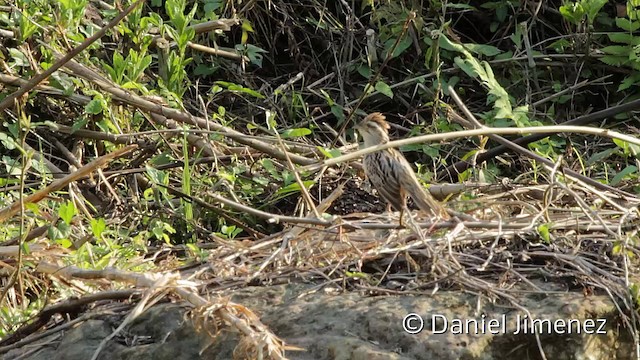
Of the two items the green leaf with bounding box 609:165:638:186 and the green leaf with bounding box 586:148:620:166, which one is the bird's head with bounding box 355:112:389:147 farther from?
the green leaf with bounding box 586:148:620:166

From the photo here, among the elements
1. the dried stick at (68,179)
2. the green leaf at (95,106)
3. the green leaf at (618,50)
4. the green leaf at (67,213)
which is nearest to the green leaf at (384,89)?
the green leaf at (618,50)

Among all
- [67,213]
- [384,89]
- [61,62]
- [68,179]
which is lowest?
[384,89]

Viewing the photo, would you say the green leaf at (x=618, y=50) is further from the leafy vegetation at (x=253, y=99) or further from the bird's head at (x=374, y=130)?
the bird's head at (x=374, y=130)

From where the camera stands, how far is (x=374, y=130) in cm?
696

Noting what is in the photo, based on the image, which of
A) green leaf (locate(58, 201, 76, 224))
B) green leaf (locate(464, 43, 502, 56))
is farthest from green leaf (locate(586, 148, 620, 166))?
green leaf (locate(58, 201, 76, 224))

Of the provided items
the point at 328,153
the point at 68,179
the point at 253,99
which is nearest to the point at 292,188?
the point at 328,153

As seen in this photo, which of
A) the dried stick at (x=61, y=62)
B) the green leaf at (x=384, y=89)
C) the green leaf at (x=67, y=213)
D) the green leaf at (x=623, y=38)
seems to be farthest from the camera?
the green leaf at (x=623, y=38)

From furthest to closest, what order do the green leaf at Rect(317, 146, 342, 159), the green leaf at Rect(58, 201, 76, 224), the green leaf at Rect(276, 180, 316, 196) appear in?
the green leaf at Rect(276, 180, 316, 196)
the green leaf at Rect(317, 146, 342, 159)
the green leaf at Rect(58, 201, 76, 224)

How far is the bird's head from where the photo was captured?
22.7 feet

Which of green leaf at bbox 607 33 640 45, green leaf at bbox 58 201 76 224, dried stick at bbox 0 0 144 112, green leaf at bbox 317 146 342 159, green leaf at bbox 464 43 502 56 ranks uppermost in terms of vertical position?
dried stick at bbox 0 0 144 112

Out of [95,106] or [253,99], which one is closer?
[95,106]

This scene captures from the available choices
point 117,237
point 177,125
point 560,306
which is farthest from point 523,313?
point 177,125

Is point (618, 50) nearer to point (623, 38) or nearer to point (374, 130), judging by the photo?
point (623, 38)

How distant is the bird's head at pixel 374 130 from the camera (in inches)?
273
